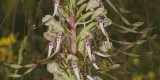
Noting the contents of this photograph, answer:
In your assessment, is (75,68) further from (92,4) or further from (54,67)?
(92,4)

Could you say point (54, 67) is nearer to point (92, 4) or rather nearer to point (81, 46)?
point (81, 46)

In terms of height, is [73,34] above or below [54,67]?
above

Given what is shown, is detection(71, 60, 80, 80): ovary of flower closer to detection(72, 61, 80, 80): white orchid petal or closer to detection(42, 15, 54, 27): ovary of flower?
detection(72, 61, 80, 80): white orchid petal

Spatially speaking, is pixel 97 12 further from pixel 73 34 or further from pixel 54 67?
pixel 54 67

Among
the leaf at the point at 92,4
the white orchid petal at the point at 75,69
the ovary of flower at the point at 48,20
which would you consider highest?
the leaf at the point at 92,4

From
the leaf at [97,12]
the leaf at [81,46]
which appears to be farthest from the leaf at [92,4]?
the leaf at [81,46]

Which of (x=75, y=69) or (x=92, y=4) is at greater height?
(x=92, y=4)

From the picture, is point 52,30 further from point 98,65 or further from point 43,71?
point 43,71

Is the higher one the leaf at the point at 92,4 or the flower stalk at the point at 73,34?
the leaf at the point at 92,4

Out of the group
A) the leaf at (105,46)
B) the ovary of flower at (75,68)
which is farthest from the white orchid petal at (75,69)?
the leaf at (105,46)

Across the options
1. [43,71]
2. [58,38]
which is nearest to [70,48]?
[58,38]

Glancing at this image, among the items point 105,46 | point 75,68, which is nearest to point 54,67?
point 75,68

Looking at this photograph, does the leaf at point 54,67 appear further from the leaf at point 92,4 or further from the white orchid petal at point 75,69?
the leaf at point 92,4
